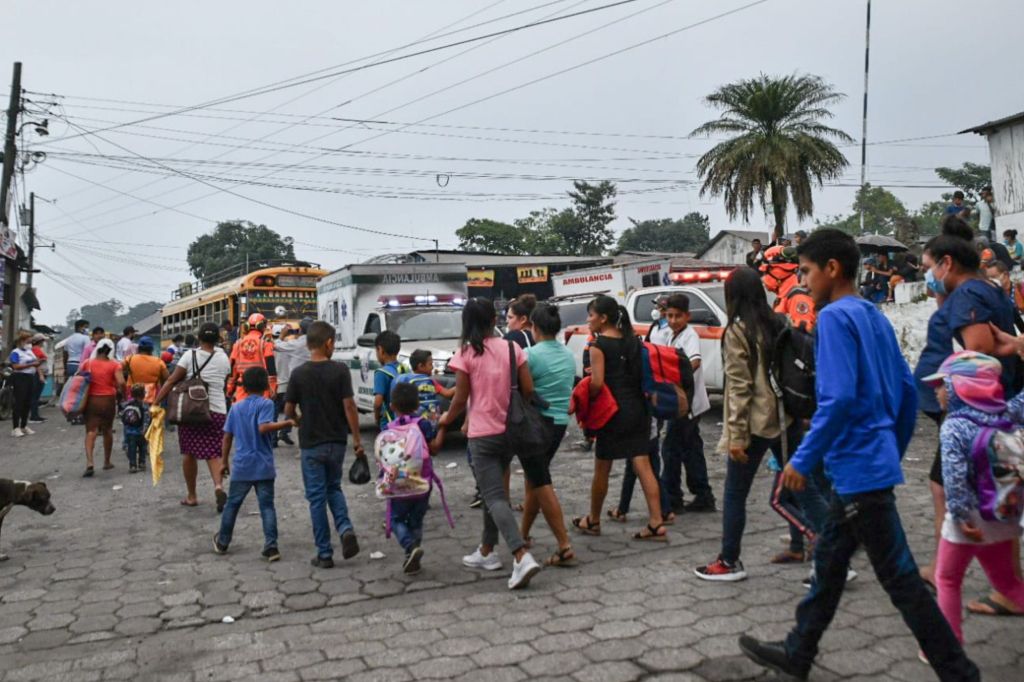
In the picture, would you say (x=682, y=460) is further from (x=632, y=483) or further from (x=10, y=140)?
(x=10, y=140)

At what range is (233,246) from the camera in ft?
230

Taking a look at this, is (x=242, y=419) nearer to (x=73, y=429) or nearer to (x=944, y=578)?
(x=944, y=578)

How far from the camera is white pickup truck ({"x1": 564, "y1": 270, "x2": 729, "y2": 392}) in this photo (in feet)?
39.0

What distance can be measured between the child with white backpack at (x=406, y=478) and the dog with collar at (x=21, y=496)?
311 centimetres

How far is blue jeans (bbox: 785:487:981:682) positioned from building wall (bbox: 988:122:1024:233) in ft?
64.4

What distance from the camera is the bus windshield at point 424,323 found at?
41.1ft

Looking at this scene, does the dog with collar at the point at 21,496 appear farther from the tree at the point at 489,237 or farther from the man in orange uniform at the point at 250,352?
the tree at the point at 489,237

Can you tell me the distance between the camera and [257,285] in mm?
21859

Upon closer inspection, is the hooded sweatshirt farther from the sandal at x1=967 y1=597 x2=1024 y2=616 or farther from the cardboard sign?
the cardboard sign

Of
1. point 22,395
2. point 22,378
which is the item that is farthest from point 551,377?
point 22,395

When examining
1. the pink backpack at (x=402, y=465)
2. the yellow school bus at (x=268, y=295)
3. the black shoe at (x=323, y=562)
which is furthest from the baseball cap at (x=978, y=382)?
the yellow school bus at (x=268, y=295)

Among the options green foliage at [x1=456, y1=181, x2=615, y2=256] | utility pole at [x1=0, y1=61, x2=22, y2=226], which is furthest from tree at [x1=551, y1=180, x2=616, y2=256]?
utility pole at [x1=0, y1=61, x2=22, y2=226]

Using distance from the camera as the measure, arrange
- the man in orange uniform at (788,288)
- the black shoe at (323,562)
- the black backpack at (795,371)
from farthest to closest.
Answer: the man in orange uniform at (788,288)
the black shoe at (323,562)
the black backpack at (795,371)

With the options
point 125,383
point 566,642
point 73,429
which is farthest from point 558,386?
point 73,429
